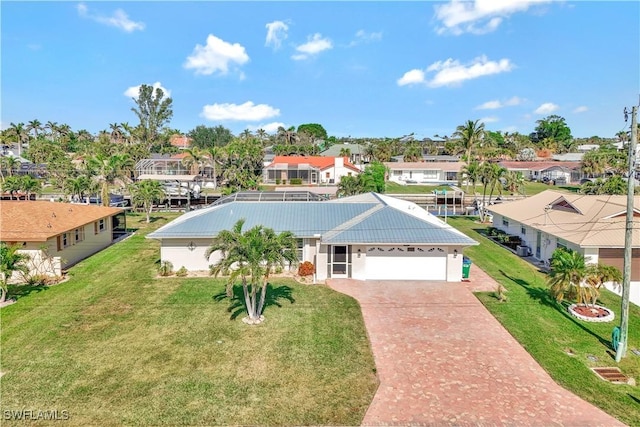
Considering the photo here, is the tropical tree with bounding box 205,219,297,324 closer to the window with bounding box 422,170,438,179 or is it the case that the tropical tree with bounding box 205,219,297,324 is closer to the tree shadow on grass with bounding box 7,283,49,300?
the tree shadow on grass with bounding box 7,283,49,300

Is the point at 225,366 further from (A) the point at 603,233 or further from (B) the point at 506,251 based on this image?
(B) the point at 506,251

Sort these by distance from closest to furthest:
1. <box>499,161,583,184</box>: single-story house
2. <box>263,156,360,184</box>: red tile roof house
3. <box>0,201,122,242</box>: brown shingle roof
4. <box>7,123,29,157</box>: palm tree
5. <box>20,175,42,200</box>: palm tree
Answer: <box>0,201,122,242</box>: brown shingle roof
<box>20,175,42,200</box>: palm tree
<box>263,156,360,184</box>: red tile roof house
<box>499,161,583,184</box>: single-story house
<box>7,123,29,157</box>: palm tree

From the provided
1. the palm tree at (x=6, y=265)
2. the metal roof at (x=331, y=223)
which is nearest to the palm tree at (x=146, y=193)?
the metal roof at (x=331, y=223)

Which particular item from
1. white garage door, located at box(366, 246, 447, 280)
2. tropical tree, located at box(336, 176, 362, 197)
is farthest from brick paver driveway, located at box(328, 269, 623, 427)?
tropical tree, located at box(336, 176, 362, 197)

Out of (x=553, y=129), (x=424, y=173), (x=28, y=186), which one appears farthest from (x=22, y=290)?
(x=553, y=129)

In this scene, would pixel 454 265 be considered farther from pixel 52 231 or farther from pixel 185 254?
pixel 52 231

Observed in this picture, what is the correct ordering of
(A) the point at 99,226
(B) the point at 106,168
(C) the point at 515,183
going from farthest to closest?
1. (C) the point at 515,183
2. (B) the point at 106,168
3. (A) the point at 99,226

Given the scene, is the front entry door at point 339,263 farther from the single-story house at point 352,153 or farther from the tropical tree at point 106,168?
the single-story house at point 352,153
